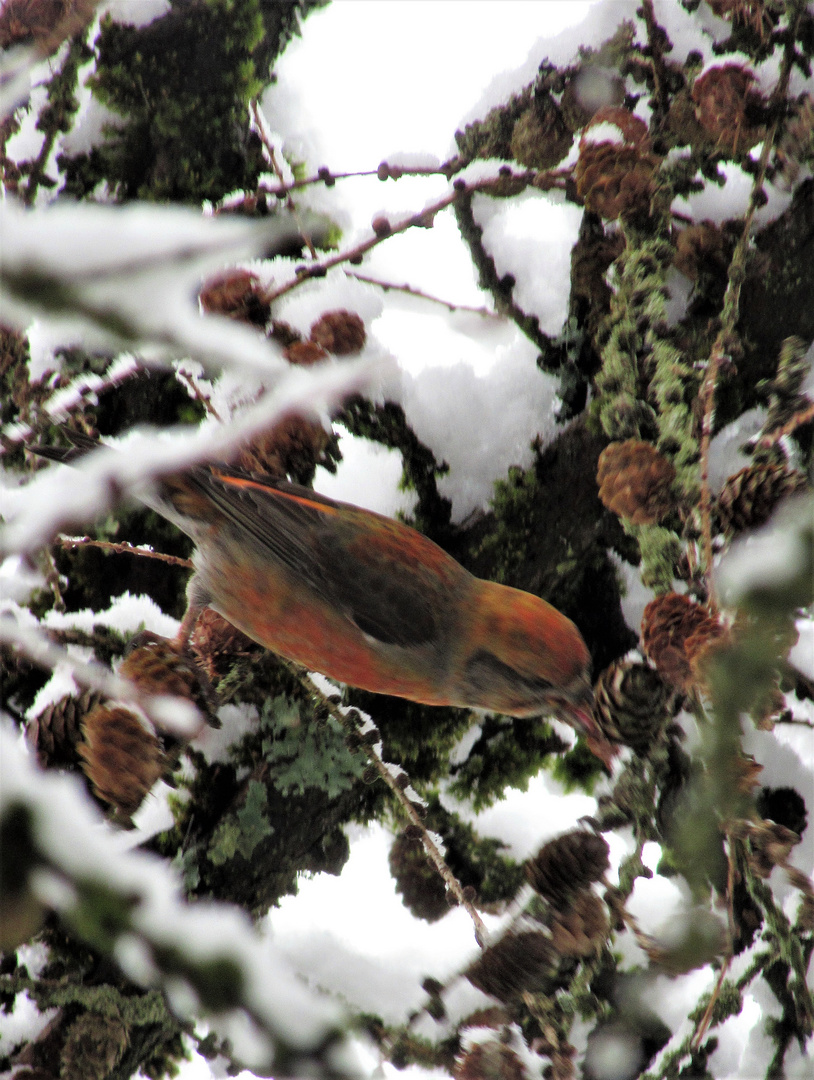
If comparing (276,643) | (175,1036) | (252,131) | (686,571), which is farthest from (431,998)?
(252,131)

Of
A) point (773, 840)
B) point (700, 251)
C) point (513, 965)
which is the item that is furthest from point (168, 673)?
point (700, 251)

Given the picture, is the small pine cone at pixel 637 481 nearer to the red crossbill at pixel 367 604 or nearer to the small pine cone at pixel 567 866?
the red crossbill at pixel 367 604

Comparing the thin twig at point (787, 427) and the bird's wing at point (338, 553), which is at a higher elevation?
the thin twig at point (787, 427)

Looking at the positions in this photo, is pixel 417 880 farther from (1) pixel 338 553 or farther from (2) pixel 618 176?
(2) pixel 618 176

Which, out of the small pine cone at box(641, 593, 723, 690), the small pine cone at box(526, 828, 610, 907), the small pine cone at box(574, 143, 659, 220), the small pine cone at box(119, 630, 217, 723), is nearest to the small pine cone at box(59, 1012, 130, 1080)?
the small pine cone at box(119, 630, 217, 723)

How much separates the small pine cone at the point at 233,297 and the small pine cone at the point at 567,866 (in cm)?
104

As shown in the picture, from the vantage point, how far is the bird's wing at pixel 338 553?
4.33 ft

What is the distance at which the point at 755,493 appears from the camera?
1089mm

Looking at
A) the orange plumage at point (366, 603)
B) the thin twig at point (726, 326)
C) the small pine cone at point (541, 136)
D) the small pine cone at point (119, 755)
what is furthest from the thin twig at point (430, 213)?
the small pine cone at point (119, 755)

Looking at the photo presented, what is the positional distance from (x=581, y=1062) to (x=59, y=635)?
3.75 ft

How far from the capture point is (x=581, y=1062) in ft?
3.97

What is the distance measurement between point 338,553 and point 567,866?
0.64 meters

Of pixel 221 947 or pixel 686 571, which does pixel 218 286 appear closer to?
pixel 686 571

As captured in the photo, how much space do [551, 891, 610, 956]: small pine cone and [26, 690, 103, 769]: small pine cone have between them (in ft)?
2.58
